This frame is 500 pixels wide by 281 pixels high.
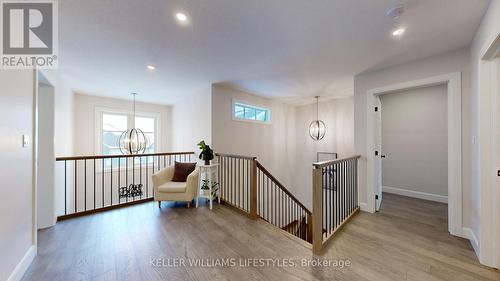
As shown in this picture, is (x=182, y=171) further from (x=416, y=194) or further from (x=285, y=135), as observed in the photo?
(x=416, y=194)

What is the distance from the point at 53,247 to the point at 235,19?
3.33m

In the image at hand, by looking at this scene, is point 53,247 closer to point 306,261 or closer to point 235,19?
point 306,261

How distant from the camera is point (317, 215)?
2.03m

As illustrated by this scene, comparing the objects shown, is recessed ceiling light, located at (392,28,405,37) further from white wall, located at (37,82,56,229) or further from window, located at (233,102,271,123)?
white wall, located at (37,82,56,229)

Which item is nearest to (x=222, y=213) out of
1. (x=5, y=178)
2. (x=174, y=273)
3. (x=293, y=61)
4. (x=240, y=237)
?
(x=240, y=237)

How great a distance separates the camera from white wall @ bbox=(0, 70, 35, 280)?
148 cm

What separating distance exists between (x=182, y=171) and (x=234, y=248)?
6.94ft

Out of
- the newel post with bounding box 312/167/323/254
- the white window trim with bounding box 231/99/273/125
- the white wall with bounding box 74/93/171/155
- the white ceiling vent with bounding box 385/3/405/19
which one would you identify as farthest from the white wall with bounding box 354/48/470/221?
the white wall with bounding box 74/93/171/155

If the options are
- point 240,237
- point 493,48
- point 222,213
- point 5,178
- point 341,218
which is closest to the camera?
point 5,178

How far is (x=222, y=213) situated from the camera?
3.17m

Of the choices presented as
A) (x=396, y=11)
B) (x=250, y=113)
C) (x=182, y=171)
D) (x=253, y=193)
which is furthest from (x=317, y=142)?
(x=396, y=11)

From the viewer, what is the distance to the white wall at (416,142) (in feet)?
12.5

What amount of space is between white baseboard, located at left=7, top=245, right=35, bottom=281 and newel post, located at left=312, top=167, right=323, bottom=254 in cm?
280

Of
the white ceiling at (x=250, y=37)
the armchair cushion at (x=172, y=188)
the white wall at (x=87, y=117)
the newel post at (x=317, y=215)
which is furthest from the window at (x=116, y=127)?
the newel post at (x=317, y=215)
